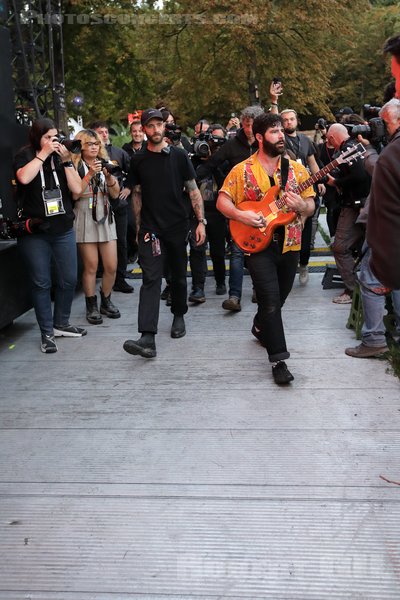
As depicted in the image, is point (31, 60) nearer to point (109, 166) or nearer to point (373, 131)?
point (109, 166)

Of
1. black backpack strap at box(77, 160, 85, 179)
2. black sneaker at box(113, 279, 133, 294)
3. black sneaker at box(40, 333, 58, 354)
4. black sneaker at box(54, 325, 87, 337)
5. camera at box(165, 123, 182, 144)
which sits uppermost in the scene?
camera at box(165, 123, 182, 144)

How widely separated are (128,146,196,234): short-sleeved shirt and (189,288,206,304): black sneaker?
1.75 metres

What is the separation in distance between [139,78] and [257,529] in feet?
76.0

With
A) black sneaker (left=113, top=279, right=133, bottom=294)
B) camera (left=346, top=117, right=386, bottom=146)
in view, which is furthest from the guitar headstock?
black sneaker (left=113, top=279, right=133, bottom=294)

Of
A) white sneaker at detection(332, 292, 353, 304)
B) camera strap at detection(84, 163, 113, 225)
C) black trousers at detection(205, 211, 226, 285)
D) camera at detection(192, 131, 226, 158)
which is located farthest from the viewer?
black trousers at detection(205, 211, 226, 285)

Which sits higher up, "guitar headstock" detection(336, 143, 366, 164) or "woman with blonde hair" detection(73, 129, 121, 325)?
"guitar headstock" detection(336, 143, 366, 164)

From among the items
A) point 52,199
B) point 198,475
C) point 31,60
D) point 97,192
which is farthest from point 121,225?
point 31,60

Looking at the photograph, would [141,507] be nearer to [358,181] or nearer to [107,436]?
[107,436]

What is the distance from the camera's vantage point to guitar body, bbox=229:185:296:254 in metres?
5.35

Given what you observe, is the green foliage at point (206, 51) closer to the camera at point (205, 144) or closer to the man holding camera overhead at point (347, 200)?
the camera at point (205, 144)

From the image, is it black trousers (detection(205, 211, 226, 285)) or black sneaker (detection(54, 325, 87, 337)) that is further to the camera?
black trousers (detection(205, 211, 226, 285))

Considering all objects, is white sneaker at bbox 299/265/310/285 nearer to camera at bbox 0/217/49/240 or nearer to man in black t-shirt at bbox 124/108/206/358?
man in black t-shirt at bbox 124/108/206/358

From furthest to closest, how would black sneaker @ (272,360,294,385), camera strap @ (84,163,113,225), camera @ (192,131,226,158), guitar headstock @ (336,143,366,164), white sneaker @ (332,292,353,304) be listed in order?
camera @ (192,131,226,158) → white sneaker @ (332,292,353,304) → camera strap @ (84,163,113,225) → guitar headstock @ (336,143,366,164) → black sneaker @ (272,360,294,385)

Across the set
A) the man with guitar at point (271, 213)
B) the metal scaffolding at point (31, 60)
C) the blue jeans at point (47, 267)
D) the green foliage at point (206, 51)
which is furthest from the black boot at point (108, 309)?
the green foliage at point (206, 51)
